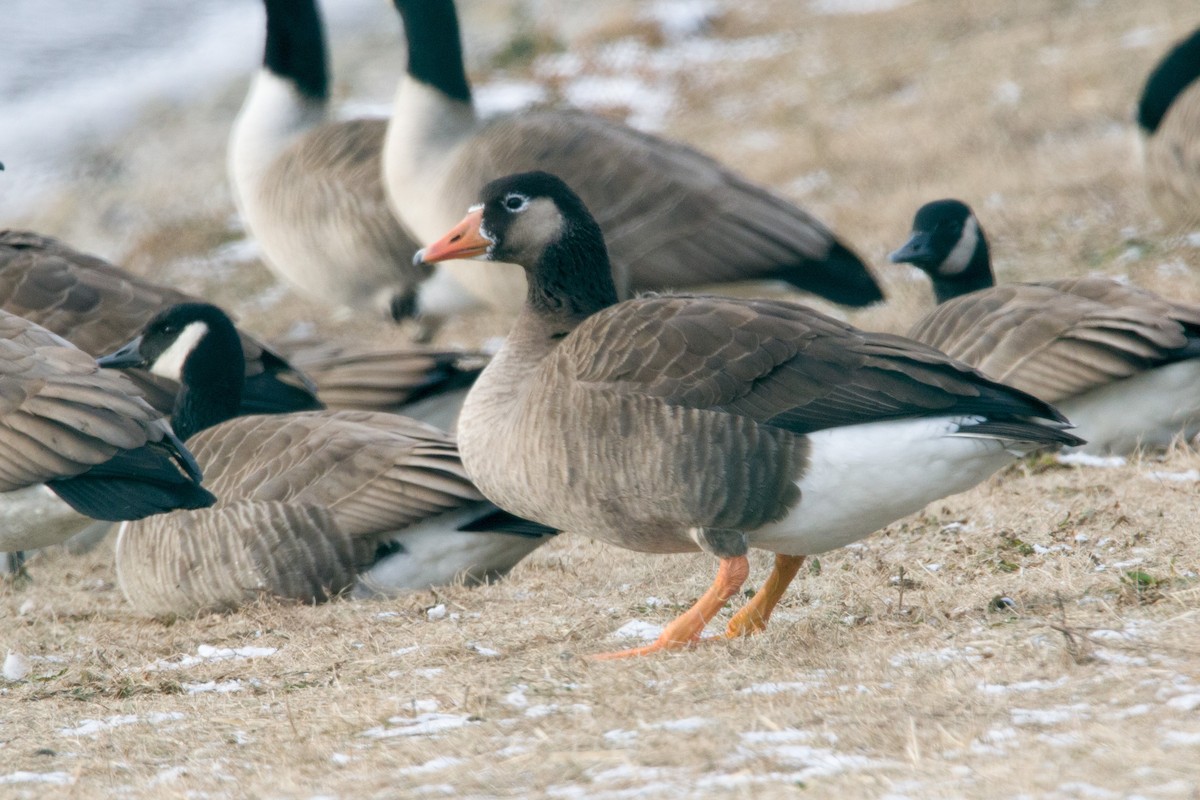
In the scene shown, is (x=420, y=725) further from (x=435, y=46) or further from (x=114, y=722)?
(x=435, y=46)

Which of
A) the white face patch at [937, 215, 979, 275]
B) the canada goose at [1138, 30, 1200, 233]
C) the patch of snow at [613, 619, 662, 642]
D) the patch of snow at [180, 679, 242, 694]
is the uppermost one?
the canada goose at [1138, 30, 1200, 233]

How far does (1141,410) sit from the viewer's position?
724 centimetres

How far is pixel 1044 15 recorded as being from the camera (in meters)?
20.2

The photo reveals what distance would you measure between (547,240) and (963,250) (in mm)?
3651

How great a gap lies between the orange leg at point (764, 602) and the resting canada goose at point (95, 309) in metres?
3.74

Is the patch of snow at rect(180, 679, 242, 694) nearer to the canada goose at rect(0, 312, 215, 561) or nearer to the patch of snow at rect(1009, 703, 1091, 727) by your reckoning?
the canada goose at rect(0, 312, 215, 561)

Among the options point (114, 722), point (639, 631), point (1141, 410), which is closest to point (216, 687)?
point (114, 722)

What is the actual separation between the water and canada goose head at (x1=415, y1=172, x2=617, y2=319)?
1916 cm

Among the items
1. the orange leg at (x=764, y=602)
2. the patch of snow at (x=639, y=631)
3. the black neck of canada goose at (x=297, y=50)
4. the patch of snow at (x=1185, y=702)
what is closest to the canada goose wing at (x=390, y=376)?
the patch of snow at (x=639, y=631)

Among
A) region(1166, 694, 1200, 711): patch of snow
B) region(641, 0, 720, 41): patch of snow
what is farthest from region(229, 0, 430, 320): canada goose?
region(641, 0, 720, 41): patch of snow

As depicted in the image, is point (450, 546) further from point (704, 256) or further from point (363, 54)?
point (363, 54)

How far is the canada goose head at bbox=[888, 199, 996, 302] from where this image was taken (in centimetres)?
851

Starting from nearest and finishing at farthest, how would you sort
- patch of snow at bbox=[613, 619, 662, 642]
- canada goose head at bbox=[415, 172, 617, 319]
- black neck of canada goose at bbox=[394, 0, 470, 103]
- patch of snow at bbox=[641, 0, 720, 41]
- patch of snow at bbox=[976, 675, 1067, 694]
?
patch of snow at bbox=[976, 675, 1067, 694], patch of snow at bbox=[613, 619, 662, 642], canada goose head at bbox=[415, 172, 617, 319], black neck of canada goose at bbox=[394, 0, 470, 103], patch of snow at bbox=[641, 0, 720, 41]

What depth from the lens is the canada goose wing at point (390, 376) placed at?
8375mm
